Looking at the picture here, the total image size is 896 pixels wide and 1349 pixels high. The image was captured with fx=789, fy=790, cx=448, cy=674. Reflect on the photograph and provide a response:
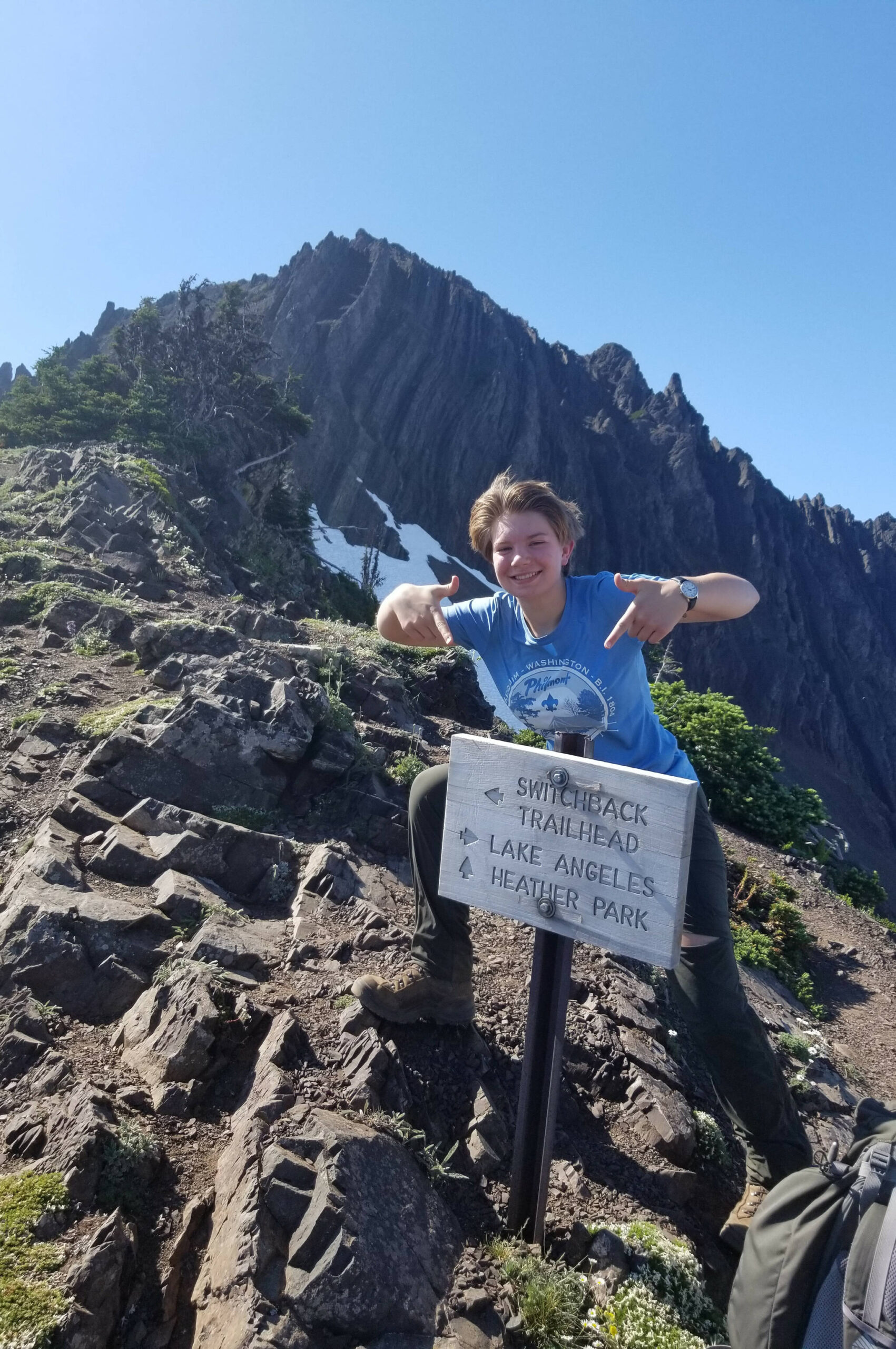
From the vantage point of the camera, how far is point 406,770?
7.22 m

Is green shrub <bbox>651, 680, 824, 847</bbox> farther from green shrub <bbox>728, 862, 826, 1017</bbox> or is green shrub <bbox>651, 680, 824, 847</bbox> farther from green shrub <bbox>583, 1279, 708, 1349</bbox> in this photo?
green shrub <bbox>583, 1279, 708, 1349</bbox>

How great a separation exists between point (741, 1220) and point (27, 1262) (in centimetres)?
277

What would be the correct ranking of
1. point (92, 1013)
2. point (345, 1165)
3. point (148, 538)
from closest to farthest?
point (345, 1165), point (92, 1013), point (148, 538)

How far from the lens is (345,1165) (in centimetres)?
284

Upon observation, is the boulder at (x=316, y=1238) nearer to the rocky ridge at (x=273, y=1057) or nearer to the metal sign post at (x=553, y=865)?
the rocky ridge at (x=273, y=1057)

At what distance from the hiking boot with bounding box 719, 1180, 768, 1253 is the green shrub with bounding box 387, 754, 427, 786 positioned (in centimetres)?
419

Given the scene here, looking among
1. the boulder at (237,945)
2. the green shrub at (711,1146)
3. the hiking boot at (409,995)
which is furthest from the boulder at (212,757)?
the green shrub at (711,1146)

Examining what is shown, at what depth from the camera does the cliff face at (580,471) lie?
7325cm

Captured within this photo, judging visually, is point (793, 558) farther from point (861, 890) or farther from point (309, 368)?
point (861, 890)

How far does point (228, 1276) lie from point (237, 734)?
4.27 m

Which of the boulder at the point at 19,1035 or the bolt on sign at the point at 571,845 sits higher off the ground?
the bolt on sign at the point at 571,845

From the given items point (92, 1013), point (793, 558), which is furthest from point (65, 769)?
point (793, 558)

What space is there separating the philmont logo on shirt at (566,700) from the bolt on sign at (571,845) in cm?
41

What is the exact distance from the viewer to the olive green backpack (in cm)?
199
